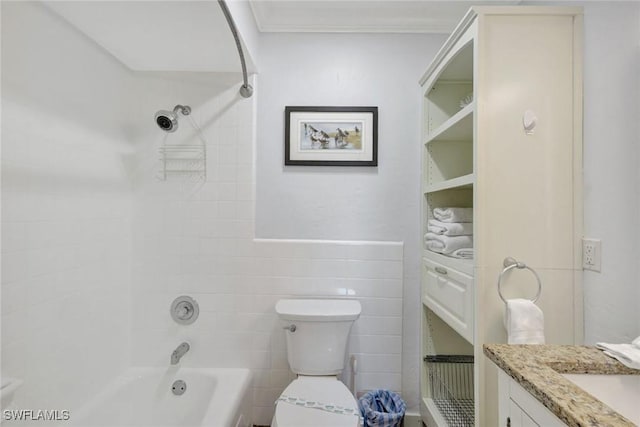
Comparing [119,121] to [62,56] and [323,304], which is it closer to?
[62,56]

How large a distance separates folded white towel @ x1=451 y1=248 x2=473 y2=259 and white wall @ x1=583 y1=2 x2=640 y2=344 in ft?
1.30

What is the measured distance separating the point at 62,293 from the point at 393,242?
5.52ft

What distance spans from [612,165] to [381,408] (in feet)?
5.26

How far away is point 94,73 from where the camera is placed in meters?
1.60

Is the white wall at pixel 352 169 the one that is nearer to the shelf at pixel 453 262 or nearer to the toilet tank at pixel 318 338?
the shelf at pixel 453 262

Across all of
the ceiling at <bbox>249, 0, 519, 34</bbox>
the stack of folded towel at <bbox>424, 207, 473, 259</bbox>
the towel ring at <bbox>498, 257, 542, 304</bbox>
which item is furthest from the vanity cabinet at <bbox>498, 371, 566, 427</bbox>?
the ceiling at <bbox>249, 0, 519, 34</bbox>

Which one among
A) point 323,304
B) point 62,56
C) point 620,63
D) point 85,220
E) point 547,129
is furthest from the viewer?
point 323,304

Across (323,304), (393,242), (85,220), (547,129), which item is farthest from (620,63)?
(85,220)

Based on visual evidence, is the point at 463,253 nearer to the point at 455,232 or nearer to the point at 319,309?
the point at 455,232

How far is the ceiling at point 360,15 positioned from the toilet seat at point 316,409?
6.53ft

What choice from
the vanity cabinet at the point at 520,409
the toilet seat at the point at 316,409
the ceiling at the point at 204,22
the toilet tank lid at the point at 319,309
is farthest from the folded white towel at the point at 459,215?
the ceiling at the point at 204,22

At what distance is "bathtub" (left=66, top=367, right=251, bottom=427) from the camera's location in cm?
159

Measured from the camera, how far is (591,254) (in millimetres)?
1132

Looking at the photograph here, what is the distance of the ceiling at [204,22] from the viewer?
1.33m
